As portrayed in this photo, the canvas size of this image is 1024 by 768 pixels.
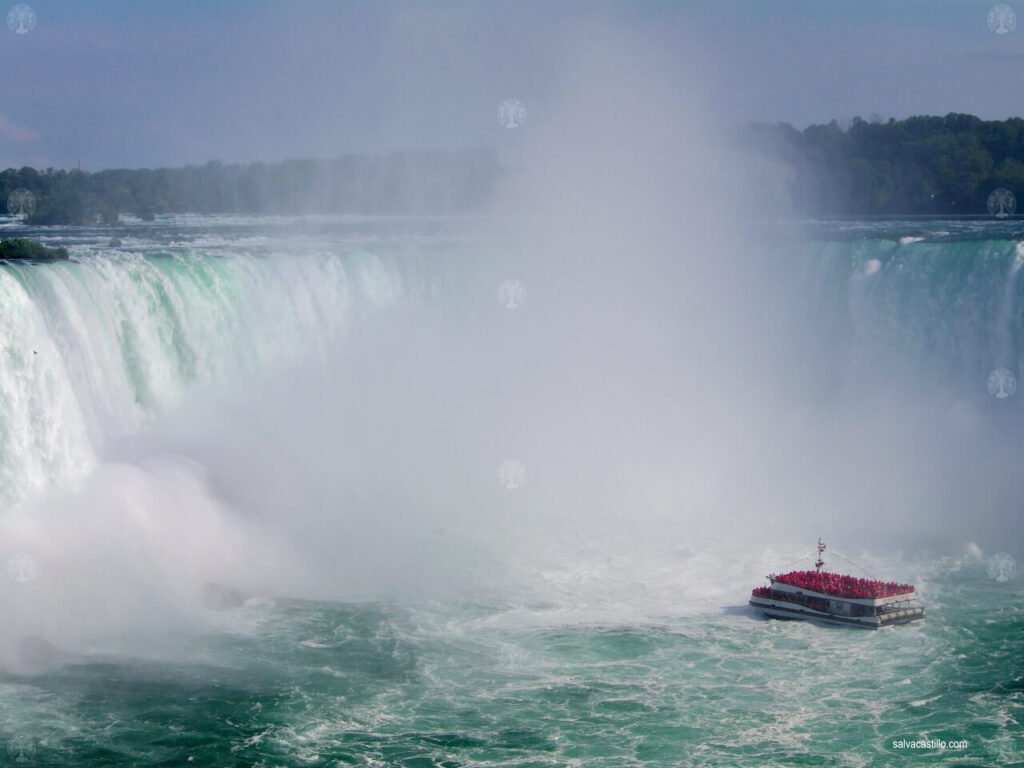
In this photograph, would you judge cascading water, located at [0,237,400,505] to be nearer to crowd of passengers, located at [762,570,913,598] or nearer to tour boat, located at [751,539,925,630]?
tour boat, located at [751,539,925,630]

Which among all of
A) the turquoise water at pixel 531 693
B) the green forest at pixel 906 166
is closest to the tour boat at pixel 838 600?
the turquoise water at pixel 531 693

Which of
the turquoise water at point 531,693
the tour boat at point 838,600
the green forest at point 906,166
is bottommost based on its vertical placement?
the turquoise water at point 531,693

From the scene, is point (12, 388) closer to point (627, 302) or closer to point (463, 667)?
point (463, 667)

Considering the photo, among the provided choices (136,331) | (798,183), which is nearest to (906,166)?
(798,183)

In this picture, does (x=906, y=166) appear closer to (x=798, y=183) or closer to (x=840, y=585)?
(x=798, y=183)

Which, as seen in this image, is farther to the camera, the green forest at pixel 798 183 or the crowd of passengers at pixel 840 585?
the green forest at pixel 798 183

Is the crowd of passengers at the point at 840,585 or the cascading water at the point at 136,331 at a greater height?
the cascading water at the point at 136,331

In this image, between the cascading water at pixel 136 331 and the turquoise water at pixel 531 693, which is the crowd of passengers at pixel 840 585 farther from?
the cascading water at pixel 136 331

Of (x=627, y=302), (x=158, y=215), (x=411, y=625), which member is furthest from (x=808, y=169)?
(x=411, y=625)

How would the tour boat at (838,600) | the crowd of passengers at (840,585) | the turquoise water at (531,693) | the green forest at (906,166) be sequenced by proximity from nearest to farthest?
the turquoise water at (531,693)
the tour boat at (838,600)
the crowd of passengers at (840,585)
the green forest at (906,166)
